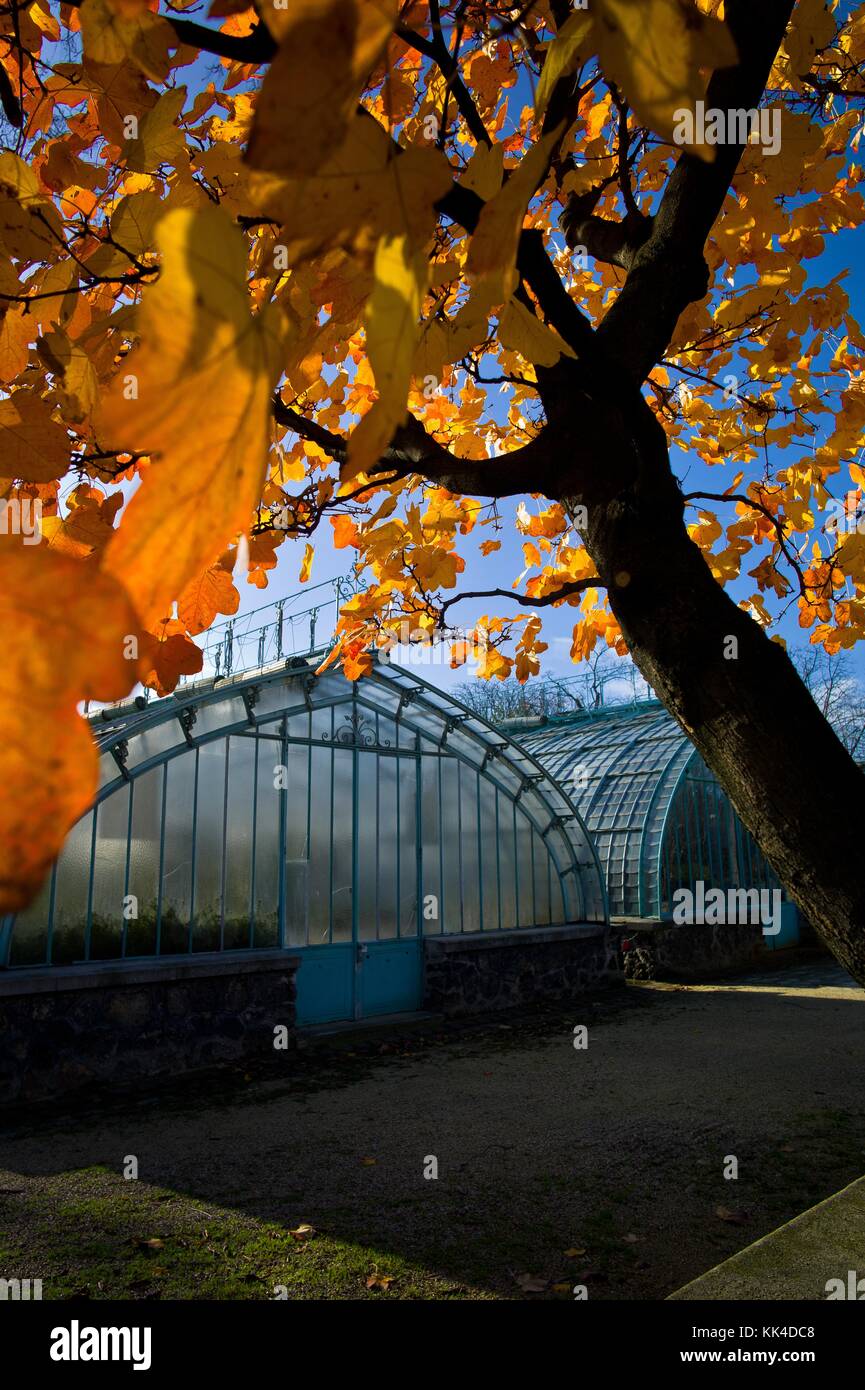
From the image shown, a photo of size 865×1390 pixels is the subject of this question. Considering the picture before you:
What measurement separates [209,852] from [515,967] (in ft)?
14.0

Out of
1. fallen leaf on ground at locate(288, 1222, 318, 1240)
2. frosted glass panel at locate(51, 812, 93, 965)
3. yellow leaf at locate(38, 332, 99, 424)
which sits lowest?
fallen leaf on ground at locate(288, 1222, 318, 1240)

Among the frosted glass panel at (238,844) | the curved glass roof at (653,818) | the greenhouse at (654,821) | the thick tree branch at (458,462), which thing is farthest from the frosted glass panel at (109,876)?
the curved glass roof at (653,818)

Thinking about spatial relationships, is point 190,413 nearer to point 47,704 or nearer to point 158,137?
point 47,704

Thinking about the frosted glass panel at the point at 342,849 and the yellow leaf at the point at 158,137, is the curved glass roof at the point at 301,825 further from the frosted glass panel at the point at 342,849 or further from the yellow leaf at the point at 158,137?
the yellow leaf at the point at 158,137

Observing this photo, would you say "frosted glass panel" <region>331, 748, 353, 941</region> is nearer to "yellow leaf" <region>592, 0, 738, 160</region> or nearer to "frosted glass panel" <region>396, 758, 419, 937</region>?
"frosted glass panel" <region>396, 758, 419, 937</region>

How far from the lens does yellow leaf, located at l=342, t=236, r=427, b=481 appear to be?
0.31 metres

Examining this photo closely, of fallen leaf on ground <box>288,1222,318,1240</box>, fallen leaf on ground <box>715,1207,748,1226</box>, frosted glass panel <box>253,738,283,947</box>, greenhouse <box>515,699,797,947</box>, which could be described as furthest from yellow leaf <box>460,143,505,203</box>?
greenhouse <box>515,699,797,947</box>

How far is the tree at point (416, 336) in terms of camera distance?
0.30 metres

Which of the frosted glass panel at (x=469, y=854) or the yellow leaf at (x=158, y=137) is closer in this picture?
the yellow leaf at (x=158, y=137)

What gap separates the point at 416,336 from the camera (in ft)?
1.10

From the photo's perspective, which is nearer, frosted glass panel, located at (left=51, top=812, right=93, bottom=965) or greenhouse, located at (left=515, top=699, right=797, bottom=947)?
frosted glass panel, located at (left=51, top=812, right=93, bottom=965)

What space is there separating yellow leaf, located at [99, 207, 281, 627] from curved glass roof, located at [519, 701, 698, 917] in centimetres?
1240
